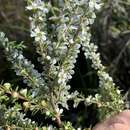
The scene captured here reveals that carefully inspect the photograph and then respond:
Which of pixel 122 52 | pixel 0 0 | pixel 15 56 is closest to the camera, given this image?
pixel 15 56

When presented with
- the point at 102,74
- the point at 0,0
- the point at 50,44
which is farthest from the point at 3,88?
the point at 0,0

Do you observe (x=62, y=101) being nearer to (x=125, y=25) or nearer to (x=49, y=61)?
(x=49, y=61)

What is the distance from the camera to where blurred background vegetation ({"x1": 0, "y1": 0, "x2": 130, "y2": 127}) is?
329cm

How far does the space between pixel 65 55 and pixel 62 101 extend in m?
0.18

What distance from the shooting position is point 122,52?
3.52 m

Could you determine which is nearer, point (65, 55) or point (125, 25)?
point (65, 55)

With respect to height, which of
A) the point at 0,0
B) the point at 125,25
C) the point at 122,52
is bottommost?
the point at 122,52

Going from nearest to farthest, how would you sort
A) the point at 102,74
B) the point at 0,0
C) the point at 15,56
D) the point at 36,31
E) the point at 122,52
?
the point at 36,31
the point at 15,56
the point at 102,74
the point at 122,52
the point at 0,0

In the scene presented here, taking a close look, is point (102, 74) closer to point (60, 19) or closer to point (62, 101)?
point (62, 101)

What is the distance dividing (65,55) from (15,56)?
190 millimetres

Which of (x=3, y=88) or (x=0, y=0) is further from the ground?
(x=0, y=0)

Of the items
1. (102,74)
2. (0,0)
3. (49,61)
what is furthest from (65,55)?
(0,0)

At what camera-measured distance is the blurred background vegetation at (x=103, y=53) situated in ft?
10.8

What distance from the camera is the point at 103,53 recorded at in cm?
362
